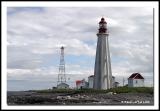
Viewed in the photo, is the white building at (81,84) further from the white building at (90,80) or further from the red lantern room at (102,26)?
the red lantern room at (102,26)

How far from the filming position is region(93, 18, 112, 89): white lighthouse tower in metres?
18.8

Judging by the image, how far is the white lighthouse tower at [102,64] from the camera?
1877cm

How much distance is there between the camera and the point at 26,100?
45.4ft

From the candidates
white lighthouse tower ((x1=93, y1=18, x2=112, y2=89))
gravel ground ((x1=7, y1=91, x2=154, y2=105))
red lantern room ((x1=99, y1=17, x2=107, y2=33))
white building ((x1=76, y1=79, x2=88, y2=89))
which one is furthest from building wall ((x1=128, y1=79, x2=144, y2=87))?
gravel ground ((x1=7, y1=91, x2=154, y2=105))

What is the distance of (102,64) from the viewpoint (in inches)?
771

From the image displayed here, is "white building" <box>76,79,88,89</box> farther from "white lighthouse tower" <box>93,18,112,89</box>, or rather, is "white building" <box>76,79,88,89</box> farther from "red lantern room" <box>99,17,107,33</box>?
"red lantern room" <box>99,17,107,33</box>

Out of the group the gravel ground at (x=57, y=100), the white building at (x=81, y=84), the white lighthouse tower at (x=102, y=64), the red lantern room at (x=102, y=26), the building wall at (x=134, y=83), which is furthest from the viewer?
the building wall at (x=134, y=83)

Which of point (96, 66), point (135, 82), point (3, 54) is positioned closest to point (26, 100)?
point (3, 54)

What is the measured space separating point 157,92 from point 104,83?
8.97m

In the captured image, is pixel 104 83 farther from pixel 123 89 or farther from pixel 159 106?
pixel 159 106

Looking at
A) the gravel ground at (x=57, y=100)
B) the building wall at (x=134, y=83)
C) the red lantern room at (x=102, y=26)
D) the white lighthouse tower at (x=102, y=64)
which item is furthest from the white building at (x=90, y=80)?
the gravel ground at (x=57, y=100)

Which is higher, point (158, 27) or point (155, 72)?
point (158, 27)

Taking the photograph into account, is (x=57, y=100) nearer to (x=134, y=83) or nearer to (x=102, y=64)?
(x=102, y=64)

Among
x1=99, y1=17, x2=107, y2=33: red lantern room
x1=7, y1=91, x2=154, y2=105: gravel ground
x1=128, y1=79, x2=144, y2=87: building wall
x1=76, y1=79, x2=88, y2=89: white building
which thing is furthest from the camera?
x1=128, y1=79, x2=144, y2=87: building wall
